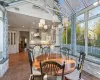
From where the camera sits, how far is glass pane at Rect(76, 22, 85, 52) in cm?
501

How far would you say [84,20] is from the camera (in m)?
4.86

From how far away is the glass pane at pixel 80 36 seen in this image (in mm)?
5012

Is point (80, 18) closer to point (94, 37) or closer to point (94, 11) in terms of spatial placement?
point (94, 11)

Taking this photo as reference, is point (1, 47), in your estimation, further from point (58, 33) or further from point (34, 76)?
point (58, 33)

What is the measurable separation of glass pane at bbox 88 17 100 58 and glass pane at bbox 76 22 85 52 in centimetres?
42

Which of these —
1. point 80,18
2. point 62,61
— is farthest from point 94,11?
point 62,61

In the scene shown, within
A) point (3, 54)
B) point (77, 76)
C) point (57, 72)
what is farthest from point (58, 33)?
point (57, 72)

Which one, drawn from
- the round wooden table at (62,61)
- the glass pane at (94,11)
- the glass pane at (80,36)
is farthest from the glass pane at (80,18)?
the round wooden table at (62,61)

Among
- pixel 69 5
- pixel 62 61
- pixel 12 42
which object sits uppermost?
pixel 69 5

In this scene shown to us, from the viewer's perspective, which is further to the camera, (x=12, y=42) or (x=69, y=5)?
(x=12, y=42)

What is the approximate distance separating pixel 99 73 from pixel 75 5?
3437 millimetres

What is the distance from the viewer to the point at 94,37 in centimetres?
432

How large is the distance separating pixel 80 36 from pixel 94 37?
39.5 inches

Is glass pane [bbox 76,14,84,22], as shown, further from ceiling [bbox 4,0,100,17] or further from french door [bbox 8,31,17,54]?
french door [bbox 8,31,17,54]
